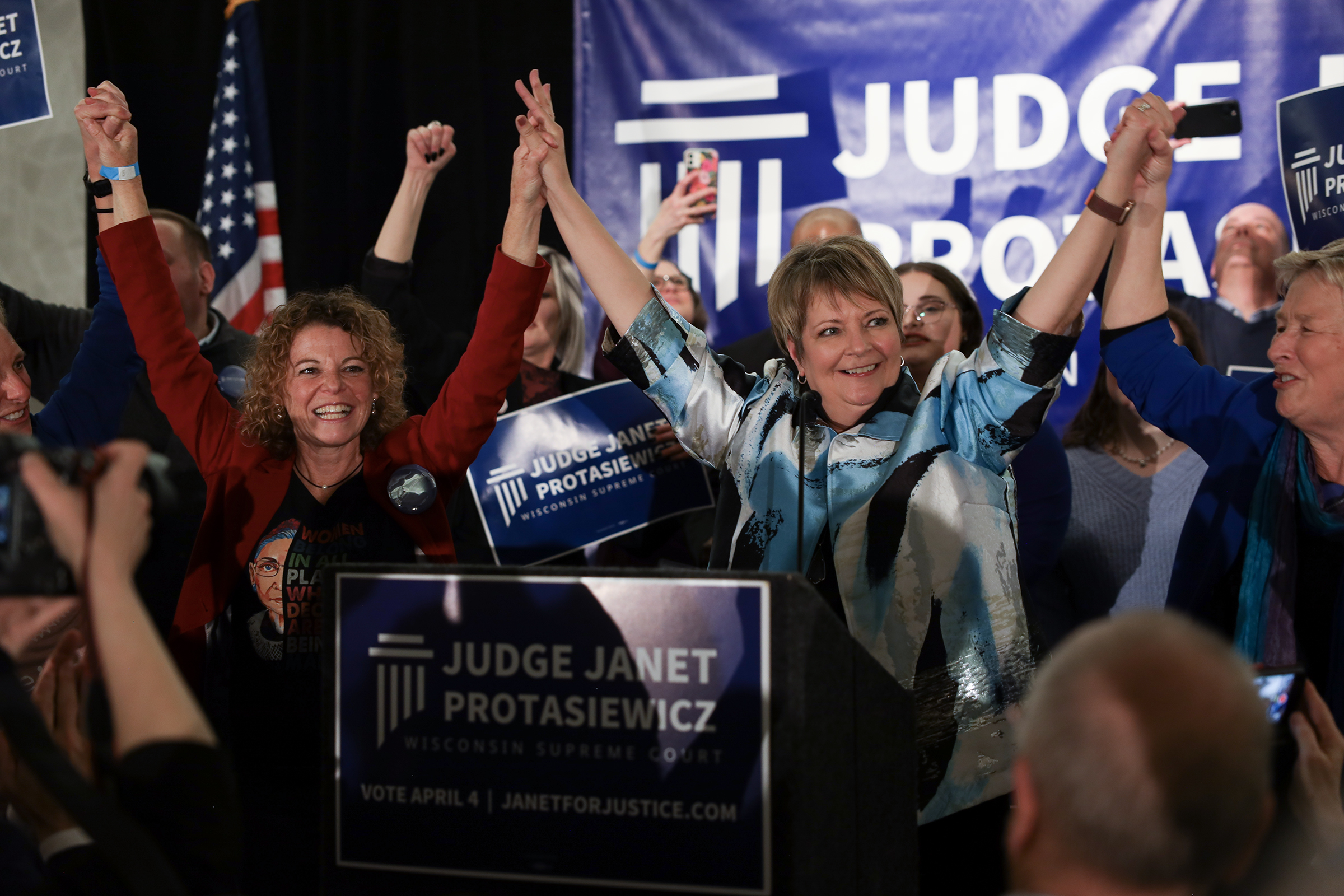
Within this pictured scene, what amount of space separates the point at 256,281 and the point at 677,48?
183cm

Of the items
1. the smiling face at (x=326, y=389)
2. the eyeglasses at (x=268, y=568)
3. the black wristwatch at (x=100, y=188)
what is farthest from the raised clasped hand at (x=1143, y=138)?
the black wristwatch at (x=100, y=188)

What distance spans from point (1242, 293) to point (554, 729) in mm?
3040

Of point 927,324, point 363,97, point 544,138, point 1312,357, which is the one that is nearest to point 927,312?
point 927,324

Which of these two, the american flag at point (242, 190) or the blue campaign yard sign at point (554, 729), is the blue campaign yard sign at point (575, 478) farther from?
the american flag at point (242, 190)

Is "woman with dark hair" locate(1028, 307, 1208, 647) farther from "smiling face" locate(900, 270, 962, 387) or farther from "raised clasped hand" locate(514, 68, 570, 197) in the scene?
"raised clasped hand" locate(514, 68, 570, 197)

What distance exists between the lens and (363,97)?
13.6 ft

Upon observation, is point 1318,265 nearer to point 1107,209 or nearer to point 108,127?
point 1107,209

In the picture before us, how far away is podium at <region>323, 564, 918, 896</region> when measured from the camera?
3.53 feet

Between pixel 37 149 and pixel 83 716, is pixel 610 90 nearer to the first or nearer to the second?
pixel 37 149

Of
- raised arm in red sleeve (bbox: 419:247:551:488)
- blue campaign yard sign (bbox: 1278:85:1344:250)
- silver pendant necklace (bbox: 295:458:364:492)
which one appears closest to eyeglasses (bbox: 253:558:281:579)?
silver pendant necklace (bbox: 295:458:364:492)

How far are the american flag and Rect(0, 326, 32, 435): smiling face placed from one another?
7.04ft

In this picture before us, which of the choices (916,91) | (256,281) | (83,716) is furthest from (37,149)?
(83,716)

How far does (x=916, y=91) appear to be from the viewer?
12.0 feet

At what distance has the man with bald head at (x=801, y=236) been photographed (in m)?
3.10
